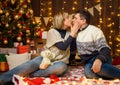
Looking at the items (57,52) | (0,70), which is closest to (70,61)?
(57,52)

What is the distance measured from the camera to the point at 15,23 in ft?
14.5

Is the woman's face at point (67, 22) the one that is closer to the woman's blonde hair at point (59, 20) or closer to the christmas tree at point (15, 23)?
the woman's blonde hair at point (59, 20)

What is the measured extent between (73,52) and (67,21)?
454mm

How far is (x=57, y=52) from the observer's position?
3344 millimetres

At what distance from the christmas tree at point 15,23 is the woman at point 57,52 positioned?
1152mm

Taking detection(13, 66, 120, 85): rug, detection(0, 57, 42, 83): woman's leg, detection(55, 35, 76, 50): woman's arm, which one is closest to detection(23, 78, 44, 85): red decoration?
detection(13, 66, 120, 85): rug

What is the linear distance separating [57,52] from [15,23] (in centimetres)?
136

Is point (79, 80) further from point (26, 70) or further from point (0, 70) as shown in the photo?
point (0, 70)

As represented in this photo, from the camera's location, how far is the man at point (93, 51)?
2993 millimetres

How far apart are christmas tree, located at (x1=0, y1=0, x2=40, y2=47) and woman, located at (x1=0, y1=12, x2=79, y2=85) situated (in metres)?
1.15

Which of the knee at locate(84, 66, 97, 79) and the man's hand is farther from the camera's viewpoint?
the knee at locate(84, 66, 97, 79)

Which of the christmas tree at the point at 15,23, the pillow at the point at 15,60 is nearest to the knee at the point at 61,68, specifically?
the pillow at the point at 15,60

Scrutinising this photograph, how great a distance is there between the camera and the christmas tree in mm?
4367

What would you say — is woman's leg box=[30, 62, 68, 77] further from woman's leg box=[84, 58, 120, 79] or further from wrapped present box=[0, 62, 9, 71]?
wrapped present box=[0, 62, 9, 71]
